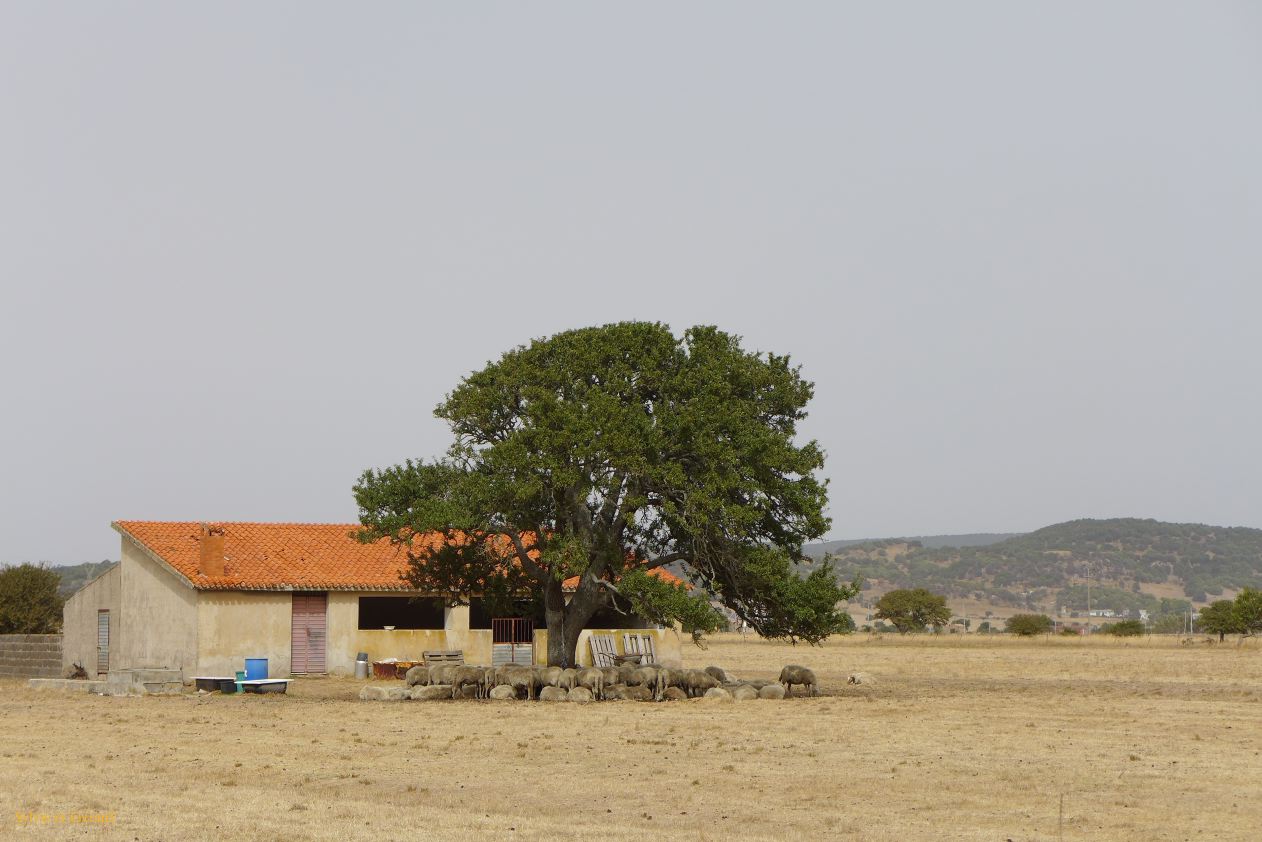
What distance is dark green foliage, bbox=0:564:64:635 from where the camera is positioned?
57.4 m

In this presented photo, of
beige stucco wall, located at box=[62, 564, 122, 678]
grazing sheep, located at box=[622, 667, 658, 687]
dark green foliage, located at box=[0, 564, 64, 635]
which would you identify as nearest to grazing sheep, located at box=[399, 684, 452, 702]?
grazing sheep, located at box=[622, 667, 658, 687]

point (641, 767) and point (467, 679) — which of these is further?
point (467, 679)

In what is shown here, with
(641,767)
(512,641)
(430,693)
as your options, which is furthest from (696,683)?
(641,767)

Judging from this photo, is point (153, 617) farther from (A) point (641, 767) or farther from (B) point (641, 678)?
(A) point (641, 767)

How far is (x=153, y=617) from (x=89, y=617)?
4775 mm

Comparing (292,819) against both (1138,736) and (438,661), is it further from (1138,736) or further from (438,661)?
(438,661)

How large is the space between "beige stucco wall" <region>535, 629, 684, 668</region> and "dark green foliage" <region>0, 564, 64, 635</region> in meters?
21.3

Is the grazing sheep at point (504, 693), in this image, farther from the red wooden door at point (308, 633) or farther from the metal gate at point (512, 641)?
the metal gate at point (512, 641)

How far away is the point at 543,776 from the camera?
814 inches

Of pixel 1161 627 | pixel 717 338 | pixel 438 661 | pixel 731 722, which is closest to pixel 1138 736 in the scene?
pixel 731 722

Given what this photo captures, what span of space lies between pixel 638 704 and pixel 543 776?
14431 millimetres

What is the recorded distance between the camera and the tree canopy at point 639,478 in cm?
3628

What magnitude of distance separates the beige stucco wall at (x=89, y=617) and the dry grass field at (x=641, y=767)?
1181 cm

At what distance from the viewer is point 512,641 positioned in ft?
161
